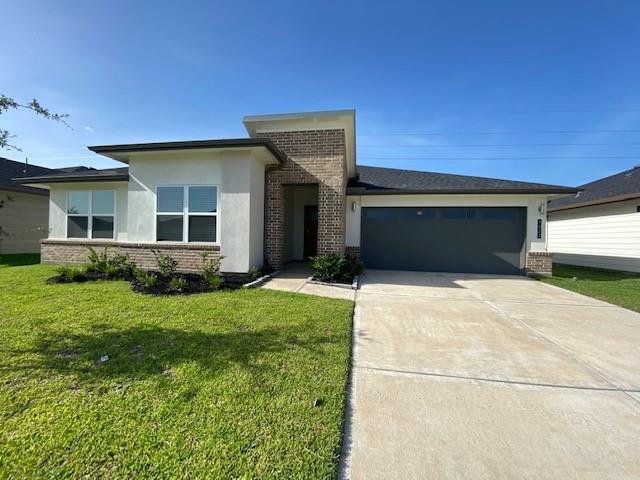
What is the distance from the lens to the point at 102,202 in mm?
9109

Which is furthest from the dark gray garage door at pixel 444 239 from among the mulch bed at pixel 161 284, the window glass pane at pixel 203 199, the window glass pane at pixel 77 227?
the window glass pane at pixel 77 227

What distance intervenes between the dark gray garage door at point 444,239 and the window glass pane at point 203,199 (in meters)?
5.66

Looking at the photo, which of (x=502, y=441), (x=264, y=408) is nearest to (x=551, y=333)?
(x=502, y=441)

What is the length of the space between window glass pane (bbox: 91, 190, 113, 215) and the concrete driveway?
8.97 metres

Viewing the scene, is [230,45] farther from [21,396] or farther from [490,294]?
[490,294]

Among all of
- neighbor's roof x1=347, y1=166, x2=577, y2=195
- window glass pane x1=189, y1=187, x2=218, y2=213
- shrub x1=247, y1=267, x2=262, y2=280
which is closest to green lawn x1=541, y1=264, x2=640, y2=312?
neighbor's roof x1=347, y1=166, x2=577, y2=195

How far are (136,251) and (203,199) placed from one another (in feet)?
8.54

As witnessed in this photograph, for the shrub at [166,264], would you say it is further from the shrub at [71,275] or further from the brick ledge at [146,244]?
the shrub at [71,275]

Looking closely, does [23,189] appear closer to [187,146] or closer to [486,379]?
[187,146]

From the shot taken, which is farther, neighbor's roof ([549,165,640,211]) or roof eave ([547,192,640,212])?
neighbor's roof ([549,165,640,211])

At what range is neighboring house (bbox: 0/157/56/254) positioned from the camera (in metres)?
12.3

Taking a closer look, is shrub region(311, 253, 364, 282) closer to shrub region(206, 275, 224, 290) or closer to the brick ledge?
shrub region(206, 275, 224, 290)

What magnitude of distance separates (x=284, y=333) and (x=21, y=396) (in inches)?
101

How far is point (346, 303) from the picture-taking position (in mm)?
5609
